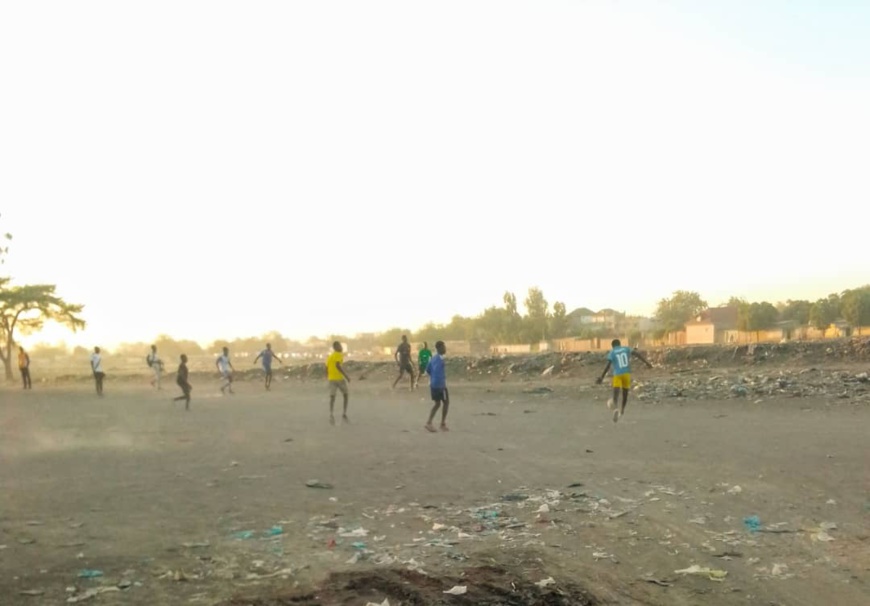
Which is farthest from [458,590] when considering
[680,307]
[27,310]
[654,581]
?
[680,307]

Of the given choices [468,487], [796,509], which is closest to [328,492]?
[468,487]

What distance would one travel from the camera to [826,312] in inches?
2420

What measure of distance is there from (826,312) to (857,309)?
473 cm

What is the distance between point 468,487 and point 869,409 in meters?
11.7

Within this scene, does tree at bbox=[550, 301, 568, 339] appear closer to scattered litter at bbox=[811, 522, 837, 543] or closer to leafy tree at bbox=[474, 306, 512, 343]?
leafy tree at bbox=[474, 306, 512, 343]

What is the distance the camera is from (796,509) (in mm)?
7633

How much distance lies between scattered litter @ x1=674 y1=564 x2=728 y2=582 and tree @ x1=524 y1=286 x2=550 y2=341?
71511 mm

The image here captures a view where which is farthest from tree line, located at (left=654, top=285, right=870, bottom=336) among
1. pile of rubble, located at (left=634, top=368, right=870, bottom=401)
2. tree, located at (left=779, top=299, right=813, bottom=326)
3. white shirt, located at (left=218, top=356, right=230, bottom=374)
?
white shirt, located at (left=218, top=356, right=230, bottom=374)

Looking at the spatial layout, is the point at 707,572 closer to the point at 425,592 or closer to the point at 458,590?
the point at 458,590

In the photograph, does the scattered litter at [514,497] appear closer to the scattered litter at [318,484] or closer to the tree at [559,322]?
the scattered litter at [318,484]

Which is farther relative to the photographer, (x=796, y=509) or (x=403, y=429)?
(x=403, y=429)

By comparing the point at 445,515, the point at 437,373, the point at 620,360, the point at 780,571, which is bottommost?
the point at 780,571

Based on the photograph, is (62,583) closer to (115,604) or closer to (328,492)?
(115,604)

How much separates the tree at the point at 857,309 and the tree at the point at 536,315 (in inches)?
1081
